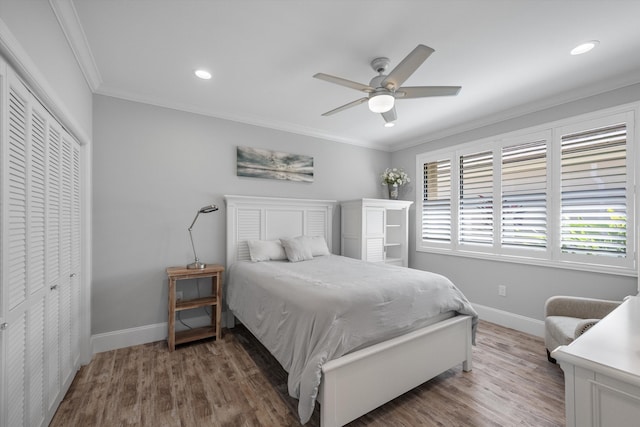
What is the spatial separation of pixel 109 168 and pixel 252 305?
2009 millimetres

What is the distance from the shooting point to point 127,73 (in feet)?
8.28

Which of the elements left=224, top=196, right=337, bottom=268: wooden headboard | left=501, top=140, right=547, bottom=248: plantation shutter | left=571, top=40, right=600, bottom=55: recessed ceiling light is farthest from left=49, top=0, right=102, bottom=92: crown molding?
left=501, top=140, right=547, bottom=248: plantation shutter

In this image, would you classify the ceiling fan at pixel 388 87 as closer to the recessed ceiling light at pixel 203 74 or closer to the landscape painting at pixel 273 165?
the recessed ceiling light at pixel 203 74

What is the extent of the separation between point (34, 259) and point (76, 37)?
1.57m

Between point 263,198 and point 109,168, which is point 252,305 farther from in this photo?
point 109,168

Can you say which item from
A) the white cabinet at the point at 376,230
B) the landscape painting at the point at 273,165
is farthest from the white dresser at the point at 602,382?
the landscape painting at the point at 273,165

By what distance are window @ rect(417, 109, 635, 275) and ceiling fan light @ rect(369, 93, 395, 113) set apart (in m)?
2.14

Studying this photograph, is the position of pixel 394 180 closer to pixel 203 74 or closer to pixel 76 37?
pixel 203 74

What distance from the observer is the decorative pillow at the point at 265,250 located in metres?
3.28

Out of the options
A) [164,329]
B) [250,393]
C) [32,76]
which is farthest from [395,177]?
[32,76]

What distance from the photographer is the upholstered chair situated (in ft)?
7.24

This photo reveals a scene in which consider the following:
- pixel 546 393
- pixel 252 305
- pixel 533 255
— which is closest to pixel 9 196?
pixel 252 305

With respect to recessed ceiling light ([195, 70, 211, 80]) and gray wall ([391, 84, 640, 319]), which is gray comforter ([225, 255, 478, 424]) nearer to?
gray wall ([391, 84, 640, 319])

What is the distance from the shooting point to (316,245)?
3.66 meters
